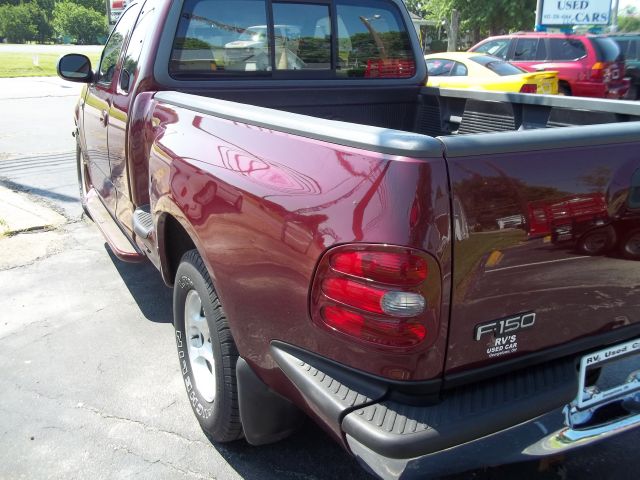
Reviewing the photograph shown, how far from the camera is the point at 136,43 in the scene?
3785 mm

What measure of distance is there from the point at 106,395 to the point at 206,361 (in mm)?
738

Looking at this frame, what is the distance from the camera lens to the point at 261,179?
203cm

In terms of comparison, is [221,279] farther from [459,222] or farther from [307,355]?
[459,222]

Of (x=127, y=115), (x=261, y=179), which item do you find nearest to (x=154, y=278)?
(x=127, y=115)

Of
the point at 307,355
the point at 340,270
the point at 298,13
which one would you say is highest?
the point at 298,13

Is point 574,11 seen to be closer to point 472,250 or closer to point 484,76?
point 484,76

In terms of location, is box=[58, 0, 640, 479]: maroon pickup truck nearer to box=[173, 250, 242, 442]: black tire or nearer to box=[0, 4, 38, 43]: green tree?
box=[173, 250, 242, 442]: black tire

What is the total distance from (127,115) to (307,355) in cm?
221

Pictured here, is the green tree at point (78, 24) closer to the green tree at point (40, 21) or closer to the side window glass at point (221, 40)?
the green tree at point (40, 21)

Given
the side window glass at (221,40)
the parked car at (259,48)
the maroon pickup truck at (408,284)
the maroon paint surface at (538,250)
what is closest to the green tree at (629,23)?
the parked car at (259,48)

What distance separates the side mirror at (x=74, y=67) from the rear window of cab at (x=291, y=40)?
1280mm

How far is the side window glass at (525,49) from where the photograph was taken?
551 inches

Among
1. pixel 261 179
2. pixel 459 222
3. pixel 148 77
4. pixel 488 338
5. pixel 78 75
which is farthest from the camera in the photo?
pixel 78 75

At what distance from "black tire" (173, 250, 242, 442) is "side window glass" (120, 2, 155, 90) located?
148cm
